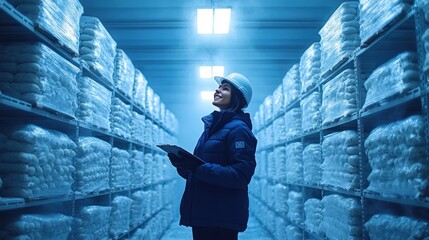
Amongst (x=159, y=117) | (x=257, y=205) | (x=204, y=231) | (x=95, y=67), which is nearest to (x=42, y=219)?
(x=204, y=231)

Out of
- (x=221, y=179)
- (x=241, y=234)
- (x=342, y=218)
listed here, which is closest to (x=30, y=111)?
(x=221, y=179)

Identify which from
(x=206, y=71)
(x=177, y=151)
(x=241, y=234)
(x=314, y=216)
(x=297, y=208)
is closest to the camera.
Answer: (x=177, y=151)

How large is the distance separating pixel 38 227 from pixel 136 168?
11.8ft

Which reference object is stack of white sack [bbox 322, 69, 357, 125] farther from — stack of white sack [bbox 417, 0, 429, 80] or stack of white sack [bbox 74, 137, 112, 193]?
stack of white sack [bbox 74, 137, 112, 193]

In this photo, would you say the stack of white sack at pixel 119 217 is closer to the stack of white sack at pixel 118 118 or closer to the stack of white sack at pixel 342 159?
the stack of white sack at pixel 118 118

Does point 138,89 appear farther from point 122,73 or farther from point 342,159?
point 342,159

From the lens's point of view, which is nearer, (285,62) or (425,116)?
(425,116)

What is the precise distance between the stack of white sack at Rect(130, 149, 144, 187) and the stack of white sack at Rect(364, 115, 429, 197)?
13.5 ft

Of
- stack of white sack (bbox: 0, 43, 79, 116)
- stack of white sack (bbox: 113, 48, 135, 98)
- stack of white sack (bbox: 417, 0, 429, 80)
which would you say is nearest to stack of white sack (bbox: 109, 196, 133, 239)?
stack of white sack (bbox: 113, 48, 135, 98)

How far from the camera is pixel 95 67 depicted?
4449 mm

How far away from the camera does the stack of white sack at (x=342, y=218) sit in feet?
12.8

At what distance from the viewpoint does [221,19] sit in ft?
19.5

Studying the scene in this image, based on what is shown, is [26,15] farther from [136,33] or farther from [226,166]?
[136,33]

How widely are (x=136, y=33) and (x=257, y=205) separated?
6.14 meters
